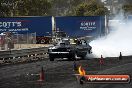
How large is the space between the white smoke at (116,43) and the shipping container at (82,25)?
67.6 inches

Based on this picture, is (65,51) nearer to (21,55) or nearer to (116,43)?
(21,55)

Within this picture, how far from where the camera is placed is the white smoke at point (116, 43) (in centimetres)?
3546

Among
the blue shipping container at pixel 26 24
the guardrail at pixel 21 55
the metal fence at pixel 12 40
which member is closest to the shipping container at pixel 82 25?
the blue shipping container at pixel 26 24

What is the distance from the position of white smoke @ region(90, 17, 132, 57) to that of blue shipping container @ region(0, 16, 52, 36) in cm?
713

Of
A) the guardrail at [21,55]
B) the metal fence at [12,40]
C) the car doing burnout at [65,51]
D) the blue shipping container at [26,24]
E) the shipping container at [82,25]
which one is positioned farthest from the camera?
the shipping container at [82,25]

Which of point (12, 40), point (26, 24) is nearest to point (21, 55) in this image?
point (12, 40)

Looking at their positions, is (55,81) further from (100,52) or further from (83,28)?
(83,28)

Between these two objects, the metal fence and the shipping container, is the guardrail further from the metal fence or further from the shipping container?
the shipping container

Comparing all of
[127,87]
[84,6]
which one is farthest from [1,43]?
[84,6]

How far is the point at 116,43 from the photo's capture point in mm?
42812

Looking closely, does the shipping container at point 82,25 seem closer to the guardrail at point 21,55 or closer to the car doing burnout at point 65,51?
the guardrail at point 21,55

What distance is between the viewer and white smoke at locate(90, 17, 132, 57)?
35459mm

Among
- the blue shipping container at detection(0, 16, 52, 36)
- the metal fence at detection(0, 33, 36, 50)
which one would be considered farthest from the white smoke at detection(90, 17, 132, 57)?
the blue shipping container at detection(0, 16, 52, 36)

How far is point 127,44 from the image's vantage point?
42.1 meters
